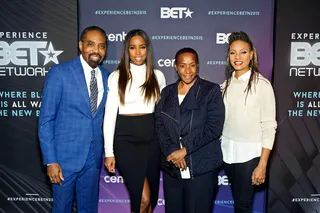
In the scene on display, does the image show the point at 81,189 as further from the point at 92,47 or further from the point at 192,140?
the point at 92,47

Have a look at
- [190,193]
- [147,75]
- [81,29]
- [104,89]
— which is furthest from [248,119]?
[81,29]

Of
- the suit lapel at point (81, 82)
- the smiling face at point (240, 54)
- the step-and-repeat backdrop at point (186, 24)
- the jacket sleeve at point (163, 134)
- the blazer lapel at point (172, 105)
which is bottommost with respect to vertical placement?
the jacket sleeve at point (163, 134)

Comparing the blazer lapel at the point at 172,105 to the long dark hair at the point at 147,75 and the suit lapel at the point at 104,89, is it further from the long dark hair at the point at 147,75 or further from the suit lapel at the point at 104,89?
the suit lapel at the point at 104,89

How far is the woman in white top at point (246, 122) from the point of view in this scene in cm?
238

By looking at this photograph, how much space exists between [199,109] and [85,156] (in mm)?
957

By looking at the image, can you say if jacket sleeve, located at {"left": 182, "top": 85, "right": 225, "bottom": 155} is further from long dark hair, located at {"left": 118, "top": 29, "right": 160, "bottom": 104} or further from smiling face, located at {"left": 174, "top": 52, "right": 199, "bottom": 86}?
long dark hair, located at {"left": 118, "top": 29, "right": 160, "bottom": 104}

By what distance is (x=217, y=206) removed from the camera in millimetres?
3561

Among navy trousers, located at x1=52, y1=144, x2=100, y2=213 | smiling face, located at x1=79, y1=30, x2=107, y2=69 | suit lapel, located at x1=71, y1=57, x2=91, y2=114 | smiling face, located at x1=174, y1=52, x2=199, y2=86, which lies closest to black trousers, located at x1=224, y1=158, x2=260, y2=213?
smiling face, located at x1=174, y1=52, x2=199, y2=86

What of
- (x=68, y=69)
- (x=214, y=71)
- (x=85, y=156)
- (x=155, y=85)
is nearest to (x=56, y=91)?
(x=68, y=69)

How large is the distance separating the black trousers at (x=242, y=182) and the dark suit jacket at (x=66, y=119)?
113 cm

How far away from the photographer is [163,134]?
240 cm

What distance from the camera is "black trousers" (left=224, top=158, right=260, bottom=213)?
2445 millimetres

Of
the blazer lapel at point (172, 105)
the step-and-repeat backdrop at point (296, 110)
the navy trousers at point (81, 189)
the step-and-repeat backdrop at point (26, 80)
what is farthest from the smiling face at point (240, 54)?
the step-and-repeat backdrop at point (26, 80)

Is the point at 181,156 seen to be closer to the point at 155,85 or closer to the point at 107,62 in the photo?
the point at 155,85
